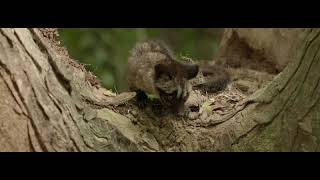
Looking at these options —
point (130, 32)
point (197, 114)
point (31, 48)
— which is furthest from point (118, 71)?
point (31, 48)

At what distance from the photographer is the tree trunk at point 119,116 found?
10.3ft

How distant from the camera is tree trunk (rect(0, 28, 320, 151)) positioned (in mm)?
3125

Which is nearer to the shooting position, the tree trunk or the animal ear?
the tree trunk

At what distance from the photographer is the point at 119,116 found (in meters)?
3.74

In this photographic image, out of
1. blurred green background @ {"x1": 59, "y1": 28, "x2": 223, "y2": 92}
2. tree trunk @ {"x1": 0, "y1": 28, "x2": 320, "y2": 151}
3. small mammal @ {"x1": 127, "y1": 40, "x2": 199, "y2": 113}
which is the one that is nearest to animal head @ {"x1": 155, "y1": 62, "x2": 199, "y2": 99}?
small mammal @ {"x1": 127, "y1": 40, "x2": 199, "y2": 113}

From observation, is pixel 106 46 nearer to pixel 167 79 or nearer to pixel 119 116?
pixel 167 79

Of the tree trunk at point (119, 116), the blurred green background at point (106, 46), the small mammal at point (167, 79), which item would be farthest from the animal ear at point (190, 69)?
the blurred green background at point (106, 46)

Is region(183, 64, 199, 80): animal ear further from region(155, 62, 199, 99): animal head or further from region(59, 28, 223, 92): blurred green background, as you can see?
region(59, 28, 223, 92): blurred green background

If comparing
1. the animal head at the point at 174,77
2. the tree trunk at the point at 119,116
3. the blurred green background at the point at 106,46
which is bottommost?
the tree trunk at the point at 119,116

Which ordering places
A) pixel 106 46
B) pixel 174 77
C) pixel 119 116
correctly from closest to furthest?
pixel 119 116, pixel 174 77, pixel 106 46

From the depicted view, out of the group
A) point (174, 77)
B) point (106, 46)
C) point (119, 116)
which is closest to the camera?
point (119, 116)

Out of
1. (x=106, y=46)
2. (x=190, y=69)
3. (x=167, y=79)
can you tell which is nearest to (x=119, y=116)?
(x=167, y=79)

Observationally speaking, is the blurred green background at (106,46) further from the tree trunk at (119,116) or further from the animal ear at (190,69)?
the tree trunk at (119,116)

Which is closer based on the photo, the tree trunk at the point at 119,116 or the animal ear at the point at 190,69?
the tree trunk at the point at 119,116
